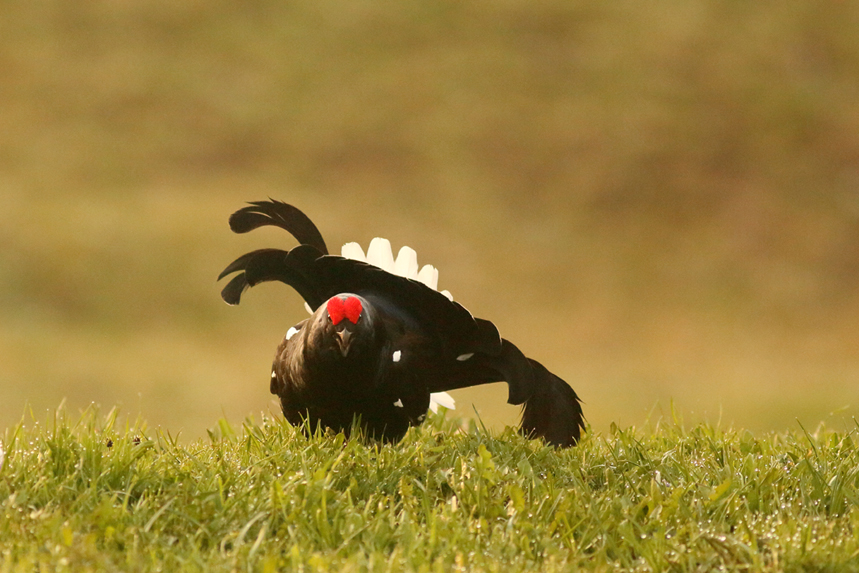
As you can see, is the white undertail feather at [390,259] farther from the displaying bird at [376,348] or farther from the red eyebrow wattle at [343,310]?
the red eyebrow wattle at [343,310]

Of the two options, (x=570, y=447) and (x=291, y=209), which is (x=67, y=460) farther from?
(x=570, y=447)

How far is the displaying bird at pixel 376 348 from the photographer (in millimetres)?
4020

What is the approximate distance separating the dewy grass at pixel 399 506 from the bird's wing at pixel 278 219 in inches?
47.3

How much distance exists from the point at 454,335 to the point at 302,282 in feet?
3.20

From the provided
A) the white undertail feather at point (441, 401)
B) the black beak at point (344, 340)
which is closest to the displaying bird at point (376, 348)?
the black beak at point (344, 340)

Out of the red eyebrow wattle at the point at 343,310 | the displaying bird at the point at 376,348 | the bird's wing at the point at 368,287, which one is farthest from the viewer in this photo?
the bird's wing at the point at 368,287

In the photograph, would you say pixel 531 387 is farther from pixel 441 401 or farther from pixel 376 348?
pixel 441 401

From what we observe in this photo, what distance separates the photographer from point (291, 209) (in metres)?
4.79

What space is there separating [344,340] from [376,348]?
22cm

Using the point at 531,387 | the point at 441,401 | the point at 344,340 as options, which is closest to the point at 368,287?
the point at 344,340

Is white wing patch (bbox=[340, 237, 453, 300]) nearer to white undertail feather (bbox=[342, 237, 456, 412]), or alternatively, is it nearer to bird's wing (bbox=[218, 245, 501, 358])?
white undertail feather (bbox=[342, 237, 456, 412])

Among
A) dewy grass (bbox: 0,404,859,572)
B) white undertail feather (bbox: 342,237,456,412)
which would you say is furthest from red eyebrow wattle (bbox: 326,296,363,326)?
white undertail feather (bbox: 342,237,456,412)

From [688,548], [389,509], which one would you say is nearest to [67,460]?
[389,509]

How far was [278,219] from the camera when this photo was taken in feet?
15.8
